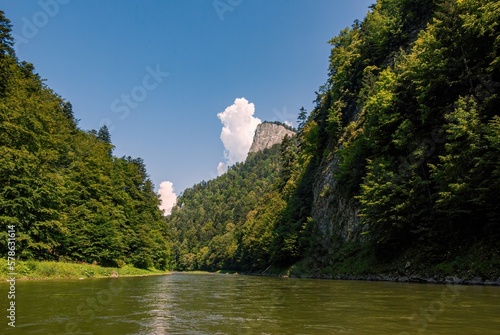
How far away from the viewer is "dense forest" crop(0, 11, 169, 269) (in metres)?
30.1

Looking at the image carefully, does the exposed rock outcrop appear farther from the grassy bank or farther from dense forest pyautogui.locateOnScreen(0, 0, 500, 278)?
the grassy bank

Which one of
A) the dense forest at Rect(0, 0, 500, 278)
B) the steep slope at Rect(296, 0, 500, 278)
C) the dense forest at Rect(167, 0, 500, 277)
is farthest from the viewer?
the dense forest at Rect(0, 0, 500, 278)

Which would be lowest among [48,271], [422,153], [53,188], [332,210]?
[48,271]

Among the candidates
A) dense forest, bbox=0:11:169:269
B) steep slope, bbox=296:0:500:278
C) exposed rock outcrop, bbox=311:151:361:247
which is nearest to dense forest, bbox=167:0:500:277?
steep slope, bbox=296:0:500:278

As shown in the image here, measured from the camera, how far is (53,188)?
111ft

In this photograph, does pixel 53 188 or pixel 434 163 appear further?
pixel 53 188

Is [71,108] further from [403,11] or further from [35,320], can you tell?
[35,320]

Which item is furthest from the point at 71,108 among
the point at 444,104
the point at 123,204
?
the point at 444,104

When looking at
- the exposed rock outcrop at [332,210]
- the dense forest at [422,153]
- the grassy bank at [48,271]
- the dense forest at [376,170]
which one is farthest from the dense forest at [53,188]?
the exposed rock outcrop at [332,210]

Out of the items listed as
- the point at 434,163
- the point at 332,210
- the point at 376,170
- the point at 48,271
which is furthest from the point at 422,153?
the point at 48,271

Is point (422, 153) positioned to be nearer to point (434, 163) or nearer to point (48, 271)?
point (434, 163)

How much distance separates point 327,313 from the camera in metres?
10.2

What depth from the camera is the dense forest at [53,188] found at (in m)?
30.1

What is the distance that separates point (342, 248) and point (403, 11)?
36.5 metres
